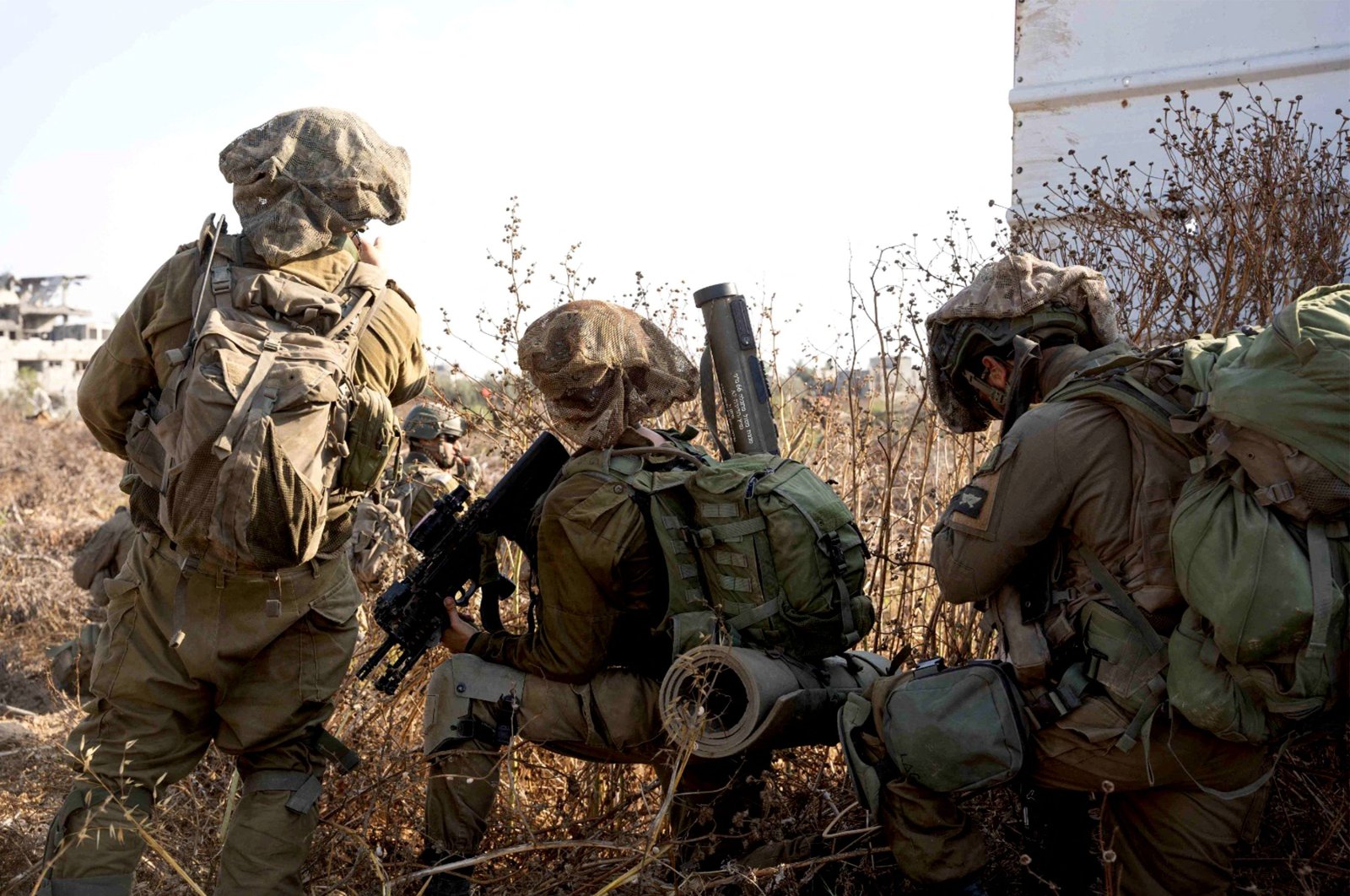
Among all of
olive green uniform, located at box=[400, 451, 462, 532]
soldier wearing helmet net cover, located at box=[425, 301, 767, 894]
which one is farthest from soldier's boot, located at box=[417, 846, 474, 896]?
olive green uniform, located at box=[400, 451, 462, 532]

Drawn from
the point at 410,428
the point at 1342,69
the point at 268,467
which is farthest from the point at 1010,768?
the point at 410,428

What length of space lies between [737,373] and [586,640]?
1.01 meters

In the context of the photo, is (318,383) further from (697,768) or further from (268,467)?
(697,768)

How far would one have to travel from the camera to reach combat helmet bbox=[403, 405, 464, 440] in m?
7.05

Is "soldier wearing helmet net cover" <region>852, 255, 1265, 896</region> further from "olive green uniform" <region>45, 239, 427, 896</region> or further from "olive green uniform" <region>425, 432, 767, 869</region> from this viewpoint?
"olive green uniform" <region>45, 239, 427, 896</region>

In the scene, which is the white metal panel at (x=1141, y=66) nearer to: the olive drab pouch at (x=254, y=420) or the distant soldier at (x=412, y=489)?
the distant soldier at (x=412, y=489)

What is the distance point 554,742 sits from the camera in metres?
3.21

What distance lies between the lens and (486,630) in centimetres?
339

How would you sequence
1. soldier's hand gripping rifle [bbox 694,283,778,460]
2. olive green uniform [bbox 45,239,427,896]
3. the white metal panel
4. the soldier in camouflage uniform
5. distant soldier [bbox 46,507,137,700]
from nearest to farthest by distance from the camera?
olive green uniform [bbox 45,239,427,896] < soldier's hand gripping rifle [bbox 694,283,778,460] < the white metal panel < distant soldier [bbox 46,507,137,700] < the soldier in camouflage uniform

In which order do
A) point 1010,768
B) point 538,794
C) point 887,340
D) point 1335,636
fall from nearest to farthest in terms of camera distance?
point 1335,636, point 1010,768, point 538,794, point 887,340

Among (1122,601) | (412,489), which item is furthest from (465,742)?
(412,489)

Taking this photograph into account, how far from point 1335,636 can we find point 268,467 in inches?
88.9

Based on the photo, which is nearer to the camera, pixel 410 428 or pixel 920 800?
pixel 920 800

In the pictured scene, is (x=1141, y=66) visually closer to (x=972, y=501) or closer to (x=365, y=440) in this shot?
(x=972, y=501)
